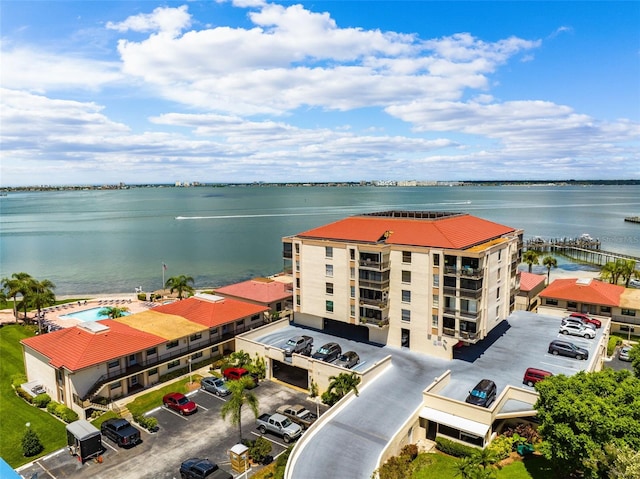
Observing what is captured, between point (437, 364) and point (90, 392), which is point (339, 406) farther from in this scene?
point (90, 392)

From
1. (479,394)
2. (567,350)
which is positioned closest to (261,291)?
(479,394)

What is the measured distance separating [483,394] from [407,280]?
16.6m

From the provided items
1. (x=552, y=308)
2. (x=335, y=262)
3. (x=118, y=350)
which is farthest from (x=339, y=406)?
(x=552, y=308)

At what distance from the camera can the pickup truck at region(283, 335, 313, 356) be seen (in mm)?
51025

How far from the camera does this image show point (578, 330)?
54.8 meters

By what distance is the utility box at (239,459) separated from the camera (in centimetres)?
3394

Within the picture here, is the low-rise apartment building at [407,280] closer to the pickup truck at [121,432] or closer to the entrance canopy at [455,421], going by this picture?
the entrance canopy at [455,421]

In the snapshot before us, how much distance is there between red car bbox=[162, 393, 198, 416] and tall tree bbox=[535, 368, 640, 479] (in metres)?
31.8

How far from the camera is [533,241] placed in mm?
156625

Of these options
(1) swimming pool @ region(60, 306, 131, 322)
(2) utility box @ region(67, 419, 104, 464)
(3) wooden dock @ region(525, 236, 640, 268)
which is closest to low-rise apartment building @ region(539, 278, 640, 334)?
Result: (2) utility box @ region(67, 419, 104, 464)

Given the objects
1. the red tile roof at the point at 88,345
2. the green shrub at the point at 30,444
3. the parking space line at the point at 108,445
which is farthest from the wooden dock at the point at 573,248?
the green shrub at the point at 30,444

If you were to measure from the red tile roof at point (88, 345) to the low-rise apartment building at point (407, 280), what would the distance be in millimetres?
21202

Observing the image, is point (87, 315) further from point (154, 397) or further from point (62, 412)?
point (154, 397)

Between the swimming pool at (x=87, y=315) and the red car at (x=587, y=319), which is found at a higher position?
the red car at (x=587, y=319)
